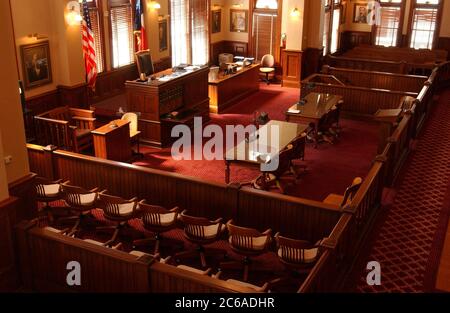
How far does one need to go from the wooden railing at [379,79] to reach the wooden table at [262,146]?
547 cm

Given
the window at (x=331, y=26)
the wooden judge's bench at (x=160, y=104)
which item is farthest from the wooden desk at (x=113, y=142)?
the window at (x=331, y=26)

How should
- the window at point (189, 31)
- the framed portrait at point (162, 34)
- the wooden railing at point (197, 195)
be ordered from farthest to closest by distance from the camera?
the window at point (189, 31) < the framed portrait at point (162, 34) < the wooden railing at point (197, 195)

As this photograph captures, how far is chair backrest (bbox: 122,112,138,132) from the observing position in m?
11.0

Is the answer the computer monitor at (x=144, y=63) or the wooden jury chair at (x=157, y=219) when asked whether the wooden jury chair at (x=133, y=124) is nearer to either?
the computer monitor at (x=144, y=63)

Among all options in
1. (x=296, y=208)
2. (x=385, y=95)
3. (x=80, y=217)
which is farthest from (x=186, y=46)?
(x=296, y=208)

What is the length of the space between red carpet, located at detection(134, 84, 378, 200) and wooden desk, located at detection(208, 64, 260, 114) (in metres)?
0.37

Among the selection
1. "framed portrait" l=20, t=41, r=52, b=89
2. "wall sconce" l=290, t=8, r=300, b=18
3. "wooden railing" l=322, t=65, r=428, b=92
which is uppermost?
"wall sconce" l=290, t=8, r=300, b=18

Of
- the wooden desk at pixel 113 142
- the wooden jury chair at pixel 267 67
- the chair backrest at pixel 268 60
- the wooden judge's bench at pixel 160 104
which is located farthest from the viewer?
the chair backrest at pixel 268 60

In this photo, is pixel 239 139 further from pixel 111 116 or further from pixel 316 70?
pixel 316 70

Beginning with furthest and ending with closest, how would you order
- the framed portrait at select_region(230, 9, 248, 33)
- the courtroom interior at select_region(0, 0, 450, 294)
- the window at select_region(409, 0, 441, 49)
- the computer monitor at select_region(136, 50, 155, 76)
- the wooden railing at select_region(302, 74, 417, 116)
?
1. the window at select_region(409, 0, 441, 49)
2. the framed portrait at select_region(230, 9, 248, 33)
3. the wooden railing at select_region(302, 74, 417, 116)
4. the computer monitor at select_region(136, 50, 155, 76)
5. the courtroom interior at select_region(0, 0, 450, 294)

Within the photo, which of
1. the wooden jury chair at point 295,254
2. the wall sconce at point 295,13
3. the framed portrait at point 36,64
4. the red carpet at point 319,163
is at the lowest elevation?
the red carpet at point 319,163

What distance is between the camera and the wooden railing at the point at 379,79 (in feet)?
47.2

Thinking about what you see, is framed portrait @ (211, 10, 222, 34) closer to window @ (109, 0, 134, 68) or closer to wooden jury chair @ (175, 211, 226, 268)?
window @ (109, 0, 134, 68)

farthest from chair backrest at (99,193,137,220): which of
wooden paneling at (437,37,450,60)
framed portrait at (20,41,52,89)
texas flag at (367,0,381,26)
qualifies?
texas flag at (367,0,381,26)
